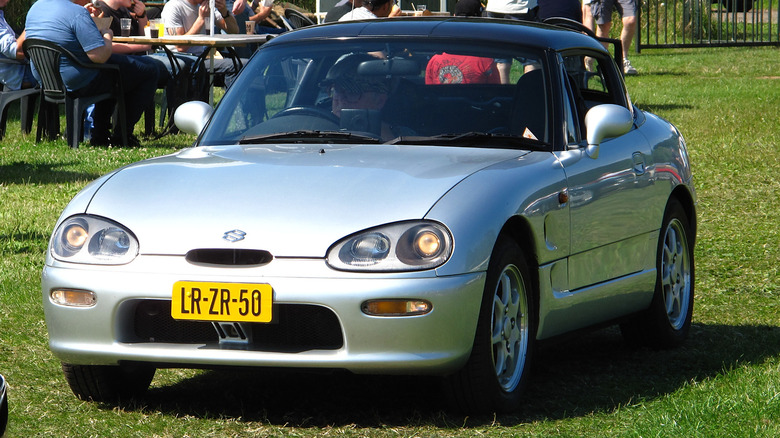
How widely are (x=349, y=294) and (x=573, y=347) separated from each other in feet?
7.09

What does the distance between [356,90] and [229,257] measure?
142cm

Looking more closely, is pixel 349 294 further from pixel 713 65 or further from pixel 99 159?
pixel 713 65

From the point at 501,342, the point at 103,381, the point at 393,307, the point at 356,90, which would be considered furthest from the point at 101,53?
the point at 393,307

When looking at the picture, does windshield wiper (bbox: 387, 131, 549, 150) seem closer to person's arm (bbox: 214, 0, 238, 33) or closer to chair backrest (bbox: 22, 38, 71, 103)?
chair backrest (bbox: 22, 38, 71, 103)

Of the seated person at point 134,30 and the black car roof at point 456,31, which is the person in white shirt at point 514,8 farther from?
the black car roof at point 456,31

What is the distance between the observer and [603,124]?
17.5ft

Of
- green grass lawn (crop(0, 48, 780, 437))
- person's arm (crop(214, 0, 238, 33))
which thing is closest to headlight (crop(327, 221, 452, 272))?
green grass lawn (crop(0, 48, 780, 437))

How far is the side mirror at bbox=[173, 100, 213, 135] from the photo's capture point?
5.72 meters

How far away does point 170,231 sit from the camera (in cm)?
429

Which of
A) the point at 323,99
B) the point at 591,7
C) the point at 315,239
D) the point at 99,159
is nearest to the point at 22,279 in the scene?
the point at 323,99

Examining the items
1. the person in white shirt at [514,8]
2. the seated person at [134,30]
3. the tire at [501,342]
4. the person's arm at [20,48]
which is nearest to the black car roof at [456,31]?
the tire at [501,342]

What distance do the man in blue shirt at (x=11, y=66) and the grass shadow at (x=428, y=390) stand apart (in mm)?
9491

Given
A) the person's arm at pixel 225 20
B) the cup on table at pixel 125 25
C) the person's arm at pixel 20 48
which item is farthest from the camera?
the person's arm at pixel 225 20

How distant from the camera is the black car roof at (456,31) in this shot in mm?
5621
